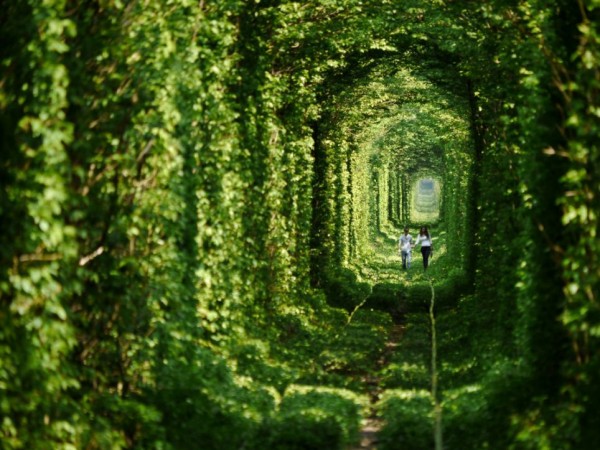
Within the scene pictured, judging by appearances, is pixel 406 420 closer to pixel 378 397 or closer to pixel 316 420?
pixel 316 420

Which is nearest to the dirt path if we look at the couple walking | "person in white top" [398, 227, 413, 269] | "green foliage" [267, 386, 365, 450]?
"green foliage" [267, 386, 365, 450]

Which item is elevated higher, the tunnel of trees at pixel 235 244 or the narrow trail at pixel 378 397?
the tunnel of trees at pixel 235 244

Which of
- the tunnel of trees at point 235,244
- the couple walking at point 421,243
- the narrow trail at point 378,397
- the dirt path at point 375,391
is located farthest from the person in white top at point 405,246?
the tunnel of trees at point 235,244

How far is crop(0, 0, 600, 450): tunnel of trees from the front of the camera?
7121 millimetres

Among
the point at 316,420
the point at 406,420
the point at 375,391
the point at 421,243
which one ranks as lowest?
the point at 421,243

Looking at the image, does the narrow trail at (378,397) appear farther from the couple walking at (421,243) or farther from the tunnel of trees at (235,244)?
the couple walking at (421,243)

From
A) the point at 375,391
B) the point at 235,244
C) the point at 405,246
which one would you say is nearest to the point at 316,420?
the point at 375,391

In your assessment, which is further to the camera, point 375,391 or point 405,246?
point 405,246

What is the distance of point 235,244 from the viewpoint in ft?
43.7

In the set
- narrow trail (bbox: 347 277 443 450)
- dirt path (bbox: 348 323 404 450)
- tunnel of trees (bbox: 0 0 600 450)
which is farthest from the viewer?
dirt path (bbox: 348 323 404 450)

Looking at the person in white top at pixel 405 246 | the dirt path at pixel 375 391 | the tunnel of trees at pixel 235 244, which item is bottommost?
the person in white top at pixel 405 246

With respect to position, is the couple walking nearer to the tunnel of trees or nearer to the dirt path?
the dirt path

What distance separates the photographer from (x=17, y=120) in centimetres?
735

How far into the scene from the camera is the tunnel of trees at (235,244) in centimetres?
712
